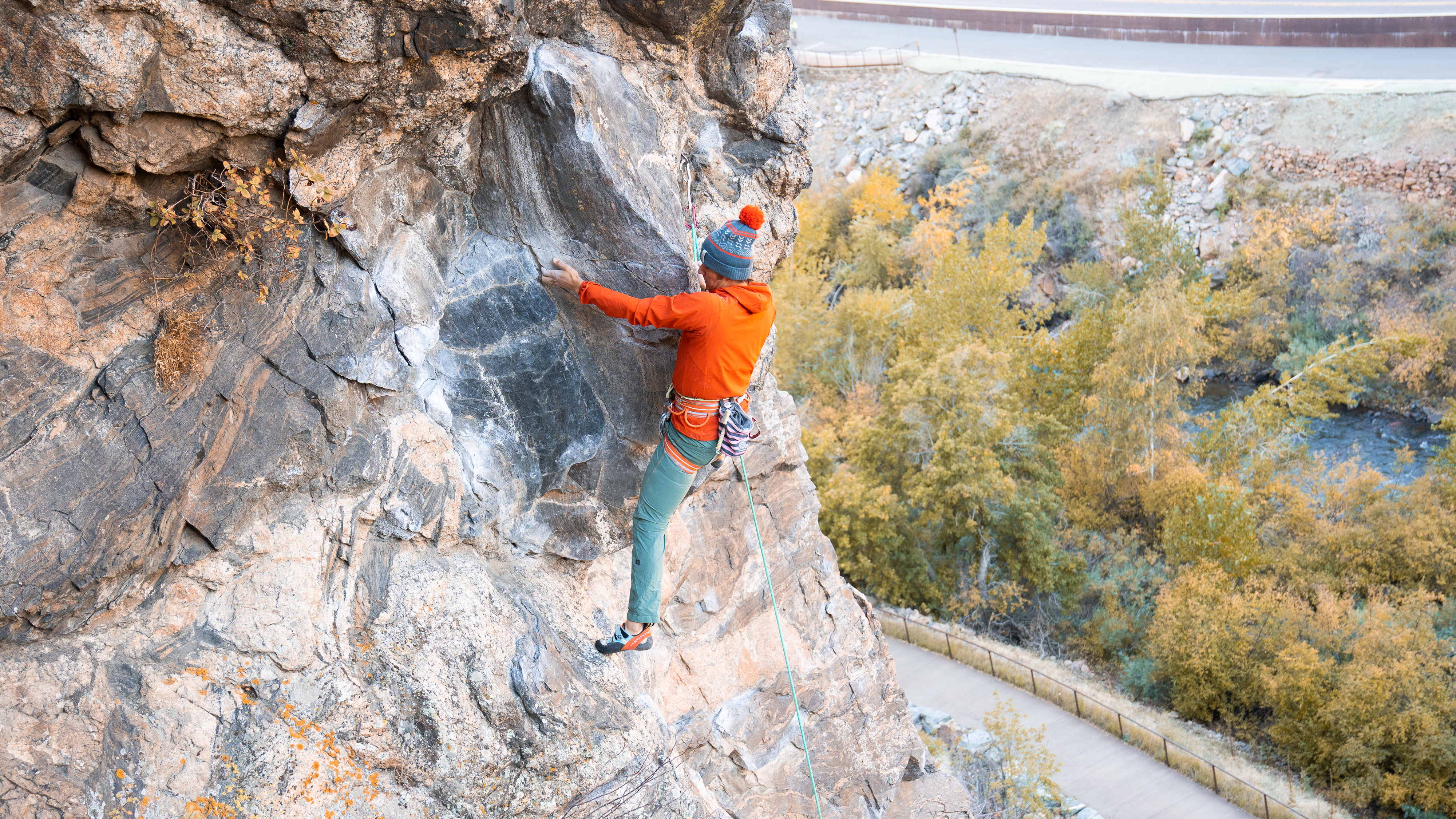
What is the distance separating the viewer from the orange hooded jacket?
199 inches

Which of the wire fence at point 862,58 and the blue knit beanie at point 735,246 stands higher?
the blue knit beanie at point 735,246

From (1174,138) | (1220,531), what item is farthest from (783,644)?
(1174,138)

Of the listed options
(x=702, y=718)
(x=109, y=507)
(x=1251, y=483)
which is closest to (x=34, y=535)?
(x=109, y=507)

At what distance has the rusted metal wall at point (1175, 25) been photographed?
91.5 feet

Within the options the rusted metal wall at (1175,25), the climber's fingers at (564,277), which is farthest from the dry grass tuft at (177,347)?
the rusted metal wall at (1175,25)

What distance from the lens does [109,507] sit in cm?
420

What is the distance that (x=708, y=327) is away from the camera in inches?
203

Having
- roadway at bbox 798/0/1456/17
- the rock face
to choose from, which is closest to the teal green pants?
the rock face

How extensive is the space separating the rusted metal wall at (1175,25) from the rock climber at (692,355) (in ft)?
105

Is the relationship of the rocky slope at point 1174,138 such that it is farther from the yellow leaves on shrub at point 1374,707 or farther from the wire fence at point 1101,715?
the wire fence at point 1101,715

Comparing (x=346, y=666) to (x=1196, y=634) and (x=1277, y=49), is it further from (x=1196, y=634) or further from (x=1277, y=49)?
(x=1277, y=49)

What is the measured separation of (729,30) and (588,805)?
5.10 metres

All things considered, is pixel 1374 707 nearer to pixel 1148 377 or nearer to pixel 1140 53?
pixel 1148 377

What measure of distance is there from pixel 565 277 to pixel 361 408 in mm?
1351
